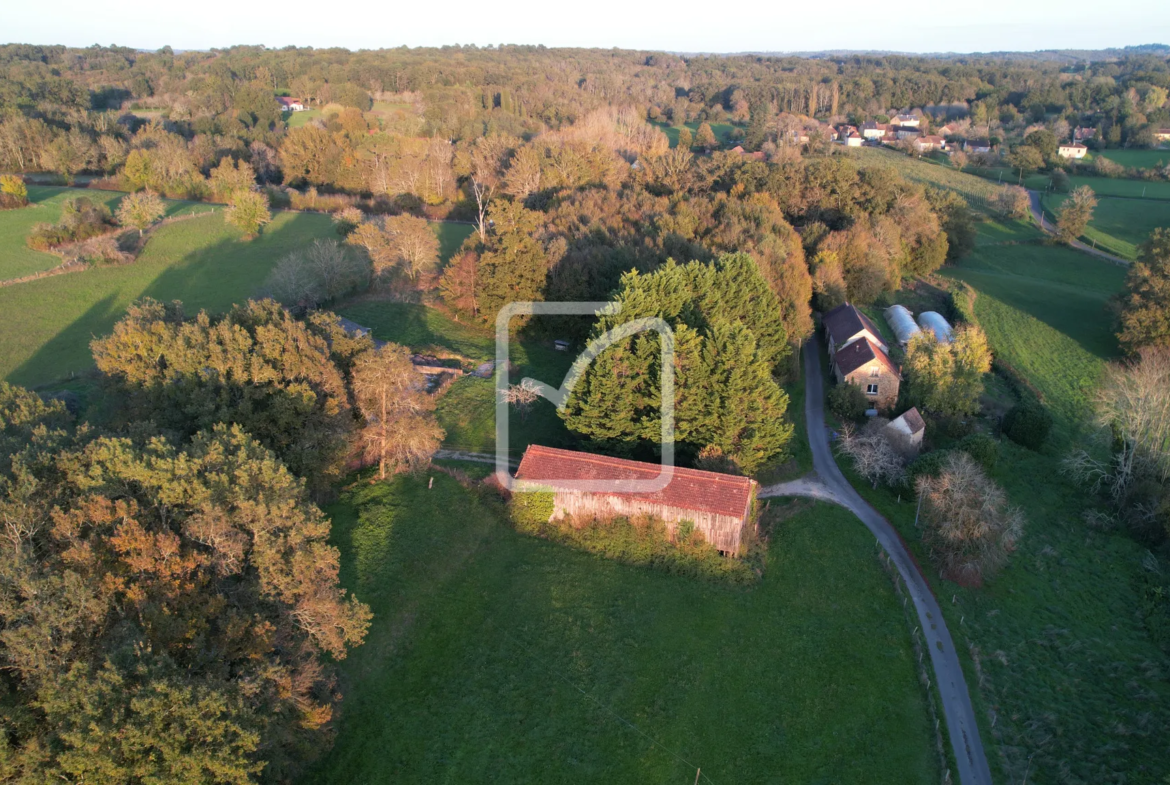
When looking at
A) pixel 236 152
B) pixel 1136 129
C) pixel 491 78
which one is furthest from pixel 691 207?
pixel 1136 129

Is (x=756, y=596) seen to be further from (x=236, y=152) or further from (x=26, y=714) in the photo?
(x=236, y=152)

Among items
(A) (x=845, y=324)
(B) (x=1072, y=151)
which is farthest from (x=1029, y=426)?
(B) (x=1072, y=151)

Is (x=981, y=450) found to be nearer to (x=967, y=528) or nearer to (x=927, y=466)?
(x=927, y=466)

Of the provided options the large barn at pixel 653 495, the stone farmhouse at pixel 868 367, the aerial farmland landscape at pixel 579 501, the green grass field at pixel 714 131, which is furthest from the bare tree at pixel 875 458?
the green grass field at pixel 714 131

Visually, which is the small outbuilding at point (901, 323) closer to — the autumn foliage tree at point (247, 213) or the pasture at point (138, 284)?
the pasture at point (138, 284)

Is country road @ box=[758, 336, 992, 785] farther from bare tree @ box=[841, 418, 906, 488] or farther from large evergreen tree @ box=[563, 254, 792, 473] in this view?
large evergreen tree @ box=[563, 254, 792, 473]
